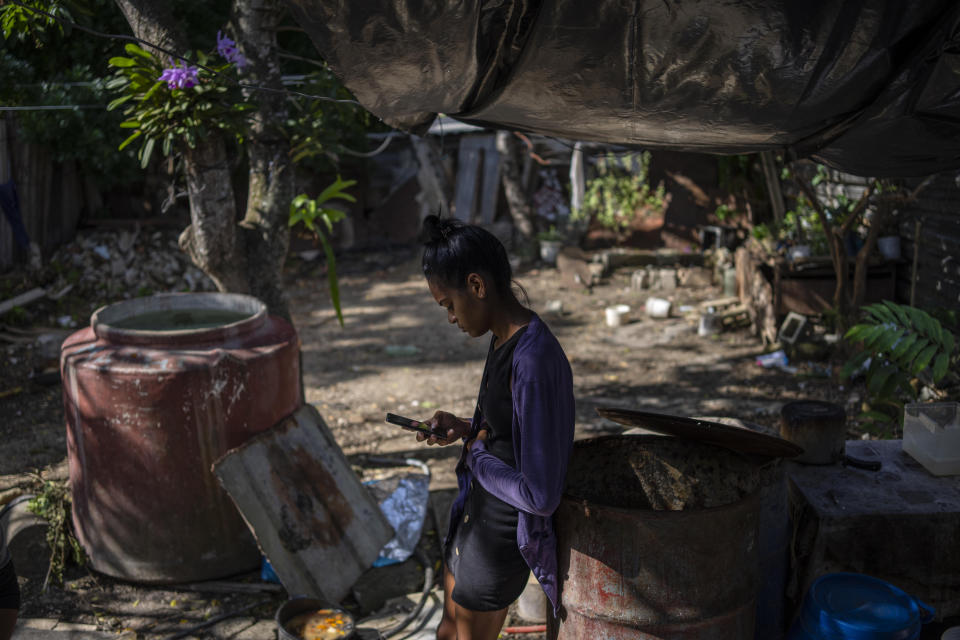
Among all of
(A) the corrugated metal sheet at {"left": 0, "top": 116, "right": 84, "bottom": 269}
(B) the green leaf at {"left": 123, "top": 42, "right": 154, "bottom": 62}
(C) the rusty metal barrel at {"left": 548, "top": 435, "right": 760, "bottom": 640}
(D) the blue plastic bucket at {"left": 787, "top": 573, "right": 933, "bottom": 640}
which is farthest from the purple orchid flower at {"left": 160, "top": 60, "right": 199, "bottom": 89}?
(A) the corrugated metal sheet at {"left": 0, "top": 116, "right": 84, "bottom": 269}

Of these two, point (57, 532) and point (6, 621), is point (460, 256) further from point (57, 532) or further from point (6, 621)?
point (57, 532)

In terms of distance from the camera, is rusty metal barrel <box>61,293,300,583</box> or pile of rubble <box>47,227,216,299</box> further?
pile of rubble <box>47,227,216,299</box>

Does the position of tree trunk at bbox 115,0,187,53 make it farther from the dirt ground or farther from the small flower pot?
the small flower pot

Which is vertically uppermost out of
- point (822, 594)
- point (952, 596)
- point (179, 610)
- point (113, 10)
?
point (113, 10)

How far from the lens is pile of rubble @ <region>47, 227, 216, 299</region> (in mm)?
11195

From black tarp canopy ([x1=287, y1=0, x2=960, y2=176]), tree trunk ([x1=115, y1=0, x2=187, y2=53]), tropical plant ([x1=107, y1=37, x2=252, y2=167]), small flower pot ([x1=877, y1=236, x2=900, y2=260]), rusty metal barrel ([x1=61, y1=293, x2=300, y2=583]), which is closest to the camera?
black tarp canopy ([x1=287, y1=0, x2=960, y2=176])

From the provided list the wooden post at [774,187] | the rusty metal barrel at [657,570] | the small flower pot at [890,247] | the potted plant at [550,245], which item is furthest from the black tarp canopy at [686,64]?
the potted plant at [550,245]

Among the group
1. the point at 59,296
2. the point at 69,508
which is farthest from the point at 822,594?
the point at 59,296

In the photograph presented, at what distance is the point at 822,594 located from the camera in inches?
111

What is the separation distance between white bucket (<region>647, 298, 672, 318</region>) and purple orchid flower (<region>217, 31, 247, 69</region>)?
6.34 metres

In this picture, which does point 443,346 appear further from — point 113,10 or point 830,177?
point 113,10

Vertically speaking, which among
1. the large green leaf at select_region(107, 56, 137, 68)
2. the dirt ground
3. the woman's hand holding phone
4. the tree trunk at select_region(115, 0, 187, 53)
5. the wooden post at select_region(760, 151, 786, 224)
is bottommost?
the dirt ground

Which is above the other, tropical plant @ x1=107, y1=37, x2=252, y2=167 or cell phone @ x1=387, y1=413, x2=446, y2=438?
tropical plant @ x1=107, y1=37, x2=252, y2=167

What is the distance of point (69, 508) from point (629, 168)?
11.5 meters
